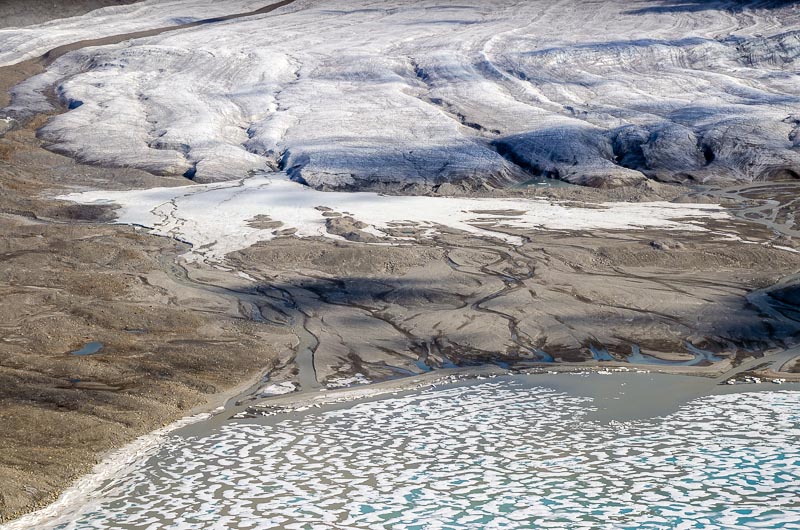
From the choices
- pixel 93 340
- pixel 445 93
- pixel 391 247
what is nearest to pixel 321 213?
pixel 391 247

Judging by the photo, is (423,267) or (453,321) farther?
(423,267)

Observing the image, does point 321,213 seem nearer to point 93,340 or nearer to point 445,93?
point 93,340

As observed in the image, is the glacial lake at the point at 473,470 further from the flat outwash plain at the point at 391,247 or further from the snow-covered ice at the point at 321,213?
the snow-covered ice at the point at 321,213

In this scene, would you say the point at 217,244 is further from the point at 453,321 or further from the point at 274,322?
the point at 453,321

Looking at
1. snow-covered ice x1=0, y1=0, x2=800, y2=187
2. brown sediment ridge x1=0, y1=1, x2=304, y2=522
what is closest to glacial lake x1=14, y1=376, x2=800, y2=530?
brown sediment ridge x1=0, y1=1, x2=304, y2=522

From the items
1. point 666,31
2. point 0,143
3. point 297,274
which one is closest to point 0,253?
point 297,274

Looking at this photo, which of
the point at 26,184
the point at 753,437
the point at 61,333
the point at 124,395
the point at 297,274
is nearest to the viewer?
the point at 753,437

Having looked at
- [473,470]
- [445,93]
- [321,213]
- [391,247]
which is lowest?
[473,470]

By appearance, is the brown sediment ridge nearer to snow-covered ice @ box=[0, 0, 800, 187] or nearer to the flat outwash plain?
the flat outwash plain
